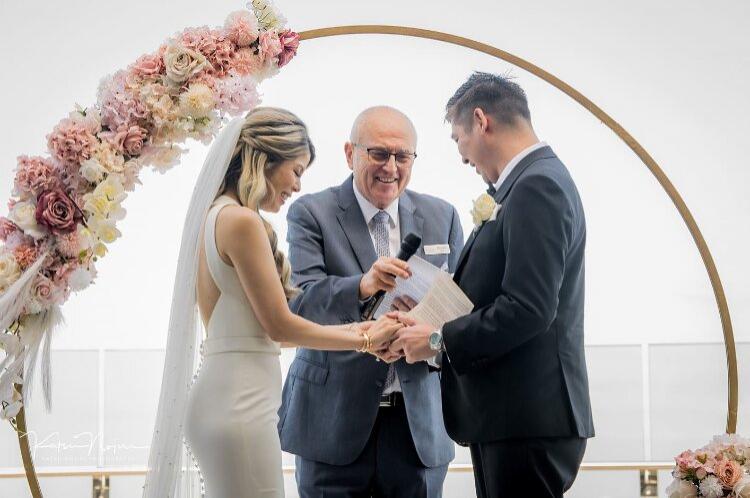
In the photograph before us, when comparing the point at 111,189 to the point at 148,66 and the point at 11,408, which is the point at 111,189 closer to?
the point at 148,66

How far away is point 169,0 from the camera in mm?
4629

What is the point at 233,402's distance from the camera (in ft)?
9.52

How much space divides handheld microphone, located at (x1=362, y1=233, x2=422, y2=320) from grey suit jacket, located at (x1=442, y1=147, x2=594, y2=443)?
0.89 feet

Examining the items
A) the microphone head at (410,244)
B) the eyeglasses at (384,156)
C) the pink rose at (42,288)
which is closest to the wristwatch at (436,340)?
the microphone head at (410,244)

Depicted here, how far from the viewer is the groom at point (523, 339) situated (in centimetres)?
290

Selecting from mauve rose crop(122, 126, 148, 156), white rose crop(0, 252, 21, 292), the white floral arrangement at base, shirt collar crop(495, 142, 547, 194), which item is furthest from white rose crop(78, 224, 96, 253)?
the white floral arrangement at base

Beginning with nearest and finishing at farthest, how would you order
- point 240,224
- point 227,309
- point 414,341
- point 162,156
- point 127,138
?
point 240,224 → point 227,309 → point 414,341 → point 127,138 → point 162,156

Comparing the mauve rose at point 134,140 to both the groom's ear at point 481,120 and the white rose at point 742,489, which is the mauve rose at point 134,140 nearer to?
the groom's ear at point 481,120

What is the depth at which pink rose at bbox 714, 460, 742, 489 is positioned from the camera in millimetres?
3580

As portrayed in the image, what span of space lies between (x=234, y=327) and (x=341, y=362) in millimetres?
833

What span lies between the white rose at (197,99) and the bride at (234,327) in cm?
41

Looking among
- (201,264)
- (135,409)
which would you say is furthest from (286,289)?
(135,409)

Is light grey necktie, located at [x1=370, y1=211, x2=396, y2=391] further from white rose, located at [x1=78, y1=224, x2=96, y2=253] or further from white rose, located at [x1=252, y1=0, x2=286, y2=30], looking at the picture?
white rose, located at [x1=78, y1=224, x2=96, y2=253]

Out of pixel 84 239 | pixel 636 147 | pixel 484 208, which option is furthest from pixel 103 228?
pixel 636 147
